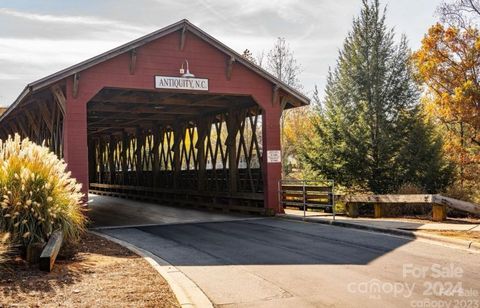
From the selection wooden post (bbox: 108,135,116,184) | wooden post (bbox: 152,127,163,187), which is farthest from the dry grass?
wooden post (bbox: 108,135,116,184)

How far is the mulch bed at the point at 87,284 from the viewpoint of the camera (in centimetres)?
550

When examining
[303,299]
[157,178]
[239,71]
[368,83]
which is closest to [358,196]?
[239,71]

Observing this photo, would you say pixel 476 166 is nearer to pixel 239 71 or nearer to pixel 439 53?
pixel 439 53

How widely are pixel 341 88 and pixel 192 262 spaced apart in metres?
13.4

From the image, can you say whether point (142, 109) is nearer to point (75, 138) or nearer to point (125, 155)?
point (75, 138)

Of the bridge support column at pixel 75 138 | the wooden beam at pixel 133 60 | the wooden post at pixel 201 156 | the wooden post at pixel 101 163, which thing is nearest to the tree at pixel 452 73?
the wooden post at pixel 201 156

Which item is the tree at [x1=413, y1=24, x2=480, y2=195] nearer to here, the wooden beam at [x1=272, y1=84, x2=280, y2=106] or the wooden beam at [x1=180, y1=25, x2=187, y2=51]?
the wooden beam at [x1=272, y1=84, x2=280, y2=106]

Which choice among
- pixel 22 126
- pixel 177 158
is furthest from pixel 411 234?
pixel 22 126

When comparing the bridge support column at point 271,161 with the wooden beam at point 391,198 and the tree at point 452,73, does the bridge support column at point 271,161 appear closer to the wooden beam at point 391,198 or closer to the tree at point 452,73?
the wooden beam at point 391,198

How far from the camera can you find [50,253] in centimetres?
691

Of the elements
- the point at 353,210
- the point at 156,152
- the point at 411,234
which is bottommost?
the point at 411,234

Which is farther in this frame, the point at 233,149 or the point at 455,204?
the point at 233,149

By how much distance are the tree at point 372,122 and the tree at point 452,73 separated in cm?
310

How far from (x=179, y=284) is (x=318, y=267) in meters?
2.18
